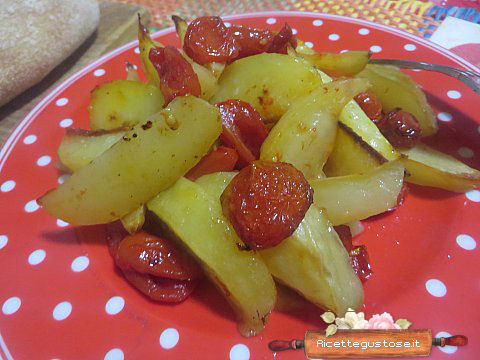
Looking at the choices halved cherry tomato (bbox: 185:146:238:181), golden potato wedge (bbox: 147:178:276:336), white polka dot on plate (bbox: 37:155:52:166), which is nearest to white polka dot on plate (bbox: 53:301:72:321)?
golden potato wedge (bbox: 147:178:276:336)

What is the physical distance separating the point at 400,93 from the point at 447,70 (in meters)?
0.21

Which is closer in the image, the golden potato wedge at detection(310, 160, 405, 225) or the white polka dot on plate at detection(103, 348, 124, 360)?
the white polka dot on plate at detection(103, 348, 124, 360)

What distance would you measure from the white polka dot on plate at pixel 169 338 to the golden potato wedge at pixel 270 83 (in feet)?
2.05

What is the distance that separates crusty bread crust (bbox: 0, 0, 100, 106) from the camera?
1.86 meters

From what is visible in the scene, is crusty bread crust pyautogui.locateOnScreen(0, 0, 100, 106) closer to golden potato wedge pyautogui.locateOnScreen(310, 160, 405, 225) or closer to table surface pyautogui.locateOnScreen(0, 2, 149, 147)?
table surface pyautogui.locateOnScreen(0, 2, 149, 147)

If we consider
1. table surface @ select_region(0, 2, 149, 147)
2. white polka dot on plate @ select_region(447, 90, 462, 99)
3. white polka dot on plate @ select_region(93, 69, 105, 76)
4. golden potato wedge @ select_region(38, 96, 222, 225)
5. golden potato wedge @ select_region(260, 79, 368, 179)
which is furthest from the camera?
table surface @ select_region(0, 2, 149, 147)

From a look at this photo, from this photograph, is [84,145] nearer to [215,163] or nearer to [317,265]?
[215,163]

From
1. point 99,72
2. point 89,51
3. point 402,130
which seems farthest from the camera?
point 89,51

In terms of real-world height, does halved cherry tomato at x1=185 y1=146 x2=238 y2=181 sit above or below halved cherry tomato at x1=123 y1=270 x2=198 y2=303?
above

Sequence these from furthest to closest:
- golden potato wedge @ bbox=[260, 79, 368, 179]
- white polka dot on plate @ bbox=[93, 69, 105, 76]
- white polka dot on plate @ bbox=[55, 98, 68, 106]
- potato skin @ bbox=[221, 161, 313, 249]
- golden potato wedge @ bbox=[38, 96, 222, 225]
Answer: white polka dot on plate @ bbox=[93, 69, 105, 76] < white polka dot on plate @ bbox=[55, 98, 68, 106] < golden potato wedge @ bbox=[260, 79, 368, 179] < golden potato wedge @ bbox=[38, 96, 222, 225] < potato skin @ bbox=[221, 161, 313, 249]

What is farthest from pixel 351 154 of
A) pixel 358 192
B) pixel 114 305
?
pixel 114 305

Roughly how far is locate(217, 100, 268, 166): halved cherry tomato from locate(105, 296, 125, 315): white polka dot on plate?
48 cm

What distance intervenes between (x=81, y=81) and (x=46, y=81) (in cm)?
52

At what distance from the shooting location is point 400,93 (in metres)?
1.42
